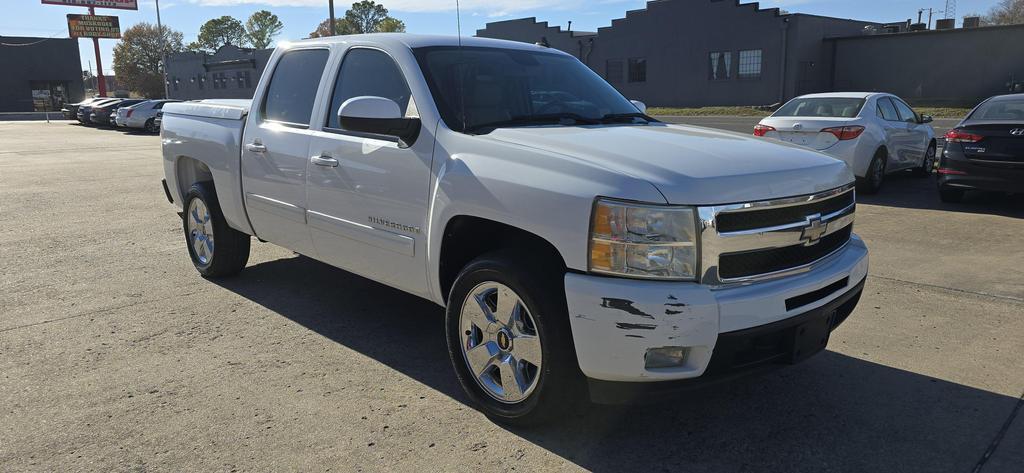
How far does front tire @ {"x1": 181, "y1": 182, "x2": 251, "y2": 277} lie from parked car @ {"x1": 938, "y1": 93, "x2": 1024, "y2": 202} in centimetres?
820

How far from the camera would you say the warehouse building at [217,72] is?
5753 centimetres

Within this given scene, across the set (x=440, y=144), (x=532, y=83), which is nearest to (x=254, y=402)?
(x=440, y=144)

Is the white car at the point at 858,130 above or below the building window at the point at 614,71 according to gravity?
below

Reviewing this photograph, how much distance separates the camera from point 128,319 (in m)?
5.06

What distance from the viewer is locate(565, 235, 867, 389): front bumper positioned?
113 inches

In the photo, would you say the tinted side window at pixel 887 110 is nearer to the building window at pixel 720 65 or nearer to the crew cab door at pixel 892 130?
the crew cab door at pixel 892 130

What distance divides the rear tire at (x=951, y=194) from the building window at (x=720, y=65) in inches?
1197

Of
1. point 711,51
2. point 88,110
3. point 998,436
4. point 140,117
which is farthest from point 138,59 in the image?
point 998,436

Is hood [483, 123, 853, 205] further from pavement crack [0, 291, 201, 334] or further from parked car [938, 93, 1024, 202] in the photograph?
parked car [938, 93, 1024, 202]

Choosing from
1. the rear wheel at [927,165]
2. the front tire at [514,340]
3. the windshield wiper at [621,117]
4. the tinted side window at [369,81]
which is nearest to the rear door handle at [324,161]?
the tinted side window at [369,81]

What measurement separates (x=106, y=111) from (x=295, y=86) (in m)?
33.4

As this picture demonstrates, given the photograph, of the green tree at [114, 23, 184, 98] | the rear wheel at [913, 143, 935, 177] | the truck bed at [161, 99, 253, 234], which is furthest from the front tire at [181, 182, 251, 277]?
the green tree at [114, 23, 184, 98]

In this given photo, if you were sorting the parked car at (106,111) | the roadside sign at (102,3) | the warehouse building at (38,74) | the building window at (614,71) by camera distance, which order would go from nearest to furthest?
the parked car at (106,111) → the building window at (614,71) → the warehouse building at (38,74) → the roadside sign at (102,3)

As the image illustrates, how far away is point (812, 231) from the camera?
3322 mm
